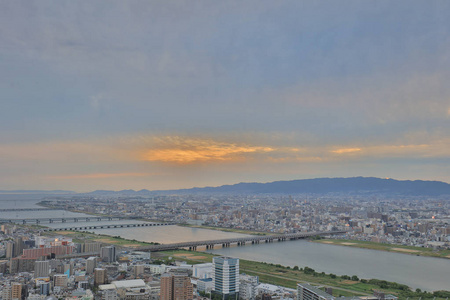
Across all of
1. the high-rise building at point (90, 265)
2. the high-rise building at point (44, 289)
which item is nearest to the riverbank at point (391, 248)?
the high-rise building at point (90, 265)

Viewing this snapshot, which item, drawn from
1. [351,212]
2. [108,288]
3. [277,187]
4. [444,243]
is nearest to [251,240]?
[444,243]

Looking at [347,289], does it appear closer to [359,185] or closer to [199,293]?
[199,293]

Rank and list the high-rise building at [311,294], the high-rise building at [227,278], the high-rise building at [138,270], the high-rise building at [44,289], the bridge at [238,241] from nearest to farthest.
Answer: the high-rise building at [311,294] → the high-rise building at [227,278] → the high-rise building at [44,289] → the high-rise building at [138,270] → the bridge at [238,241]

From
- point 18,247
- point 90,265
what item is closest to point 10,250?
point 18,247

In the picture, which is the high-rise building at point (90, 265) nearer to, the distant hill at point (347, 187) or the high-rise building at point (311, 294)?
the high-rise building at point (311, 294)

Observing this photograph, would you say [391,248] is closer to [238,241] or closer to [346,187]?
[238,241]

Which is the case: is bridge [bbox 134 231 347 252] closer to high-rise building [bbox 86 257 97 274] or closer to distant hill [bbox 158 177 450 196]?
high-rise building [bbox 86 257 97 274]
